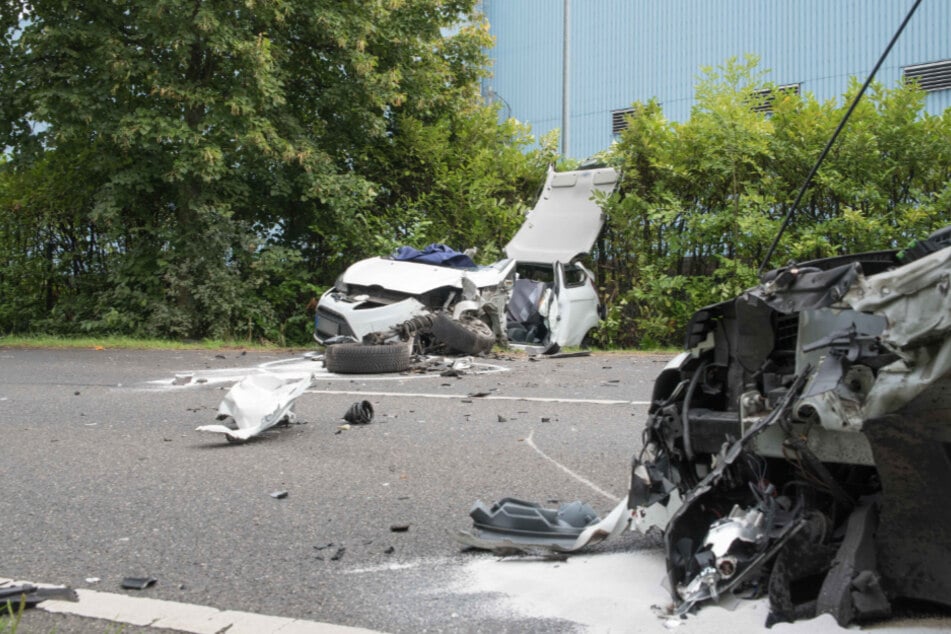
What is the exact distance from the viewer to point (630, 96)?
26.3 m

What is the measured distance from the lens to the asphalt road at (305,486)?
11.6ft

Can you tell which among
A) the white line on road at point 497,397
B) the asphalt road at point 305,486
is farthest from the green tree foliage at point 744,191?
the white line on road at point 497,397

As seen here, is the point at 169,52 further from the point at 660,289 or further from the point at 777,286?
the point at 777,286

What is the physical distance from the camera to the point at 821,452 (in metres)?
2.95

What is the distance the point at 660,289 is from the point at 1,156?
1084cm

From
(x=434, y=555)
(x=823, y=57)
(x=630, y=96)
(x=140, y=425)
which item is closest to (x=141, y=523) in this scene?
(x=434, y=555)

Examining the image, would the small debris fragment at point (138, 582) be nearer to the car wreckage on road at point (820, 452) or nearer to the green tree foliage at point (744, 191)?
the car wreckage on road at point (820, 452)

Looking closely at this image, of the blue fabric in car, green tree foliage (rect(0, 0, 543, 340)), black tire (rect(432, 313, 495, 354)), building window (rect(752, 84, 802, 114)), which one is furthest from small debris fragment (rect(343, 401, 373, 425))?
building window (rect(752, 84, 802, 114))

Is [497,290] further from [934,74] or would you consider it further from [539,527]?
[934,74]

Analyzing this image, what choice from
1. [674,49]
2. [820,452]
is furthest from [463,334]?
[674,49]

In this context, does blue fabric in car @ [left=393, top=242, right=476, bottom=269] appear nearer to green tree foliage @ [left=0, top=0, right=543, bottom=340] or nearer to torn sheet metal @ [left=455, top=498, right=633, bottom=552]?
green tree foliage @ [left=0, top=0, right=543, bottom=340]

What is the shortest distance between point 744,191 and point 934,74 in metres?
11.1

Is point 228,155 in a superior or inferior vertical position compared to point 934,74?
inferior

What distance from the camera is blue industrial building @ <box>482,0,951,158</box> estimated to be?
2144cm
